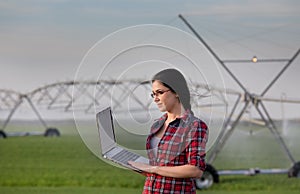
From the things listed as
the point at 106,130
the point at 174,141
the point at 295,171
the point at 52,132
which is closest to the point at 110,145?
the point at 106,130

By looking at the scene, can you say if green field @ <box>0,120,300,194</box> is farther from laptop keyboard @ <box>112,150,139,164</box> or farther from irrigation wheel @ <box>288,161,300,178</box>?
laptop keyboard @ <box>112,150,139,164</box>

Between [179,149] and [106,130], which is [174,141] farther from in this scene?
[106,130]

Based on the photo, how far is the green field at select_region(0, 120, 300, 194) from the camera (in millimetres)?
9797

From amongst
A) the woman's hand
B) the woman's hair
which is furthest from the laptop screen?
the woman's hair

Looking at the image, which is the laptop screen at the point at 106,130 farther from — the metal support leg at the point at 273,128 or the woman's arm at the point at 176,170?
the metal support leg at the point at 273,128

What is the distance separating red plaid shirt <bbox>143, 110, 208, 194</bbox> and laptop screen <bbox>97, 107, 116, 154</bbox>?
14cm

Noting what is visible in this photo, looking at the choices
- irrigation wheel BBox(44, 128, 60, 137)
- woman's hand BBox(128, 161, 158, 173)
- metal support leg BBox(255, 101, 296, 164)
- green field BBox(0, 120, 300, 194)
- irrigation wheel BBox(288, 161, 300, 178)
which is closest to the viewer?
woman's hand BBox(128, 161, 158, 173)

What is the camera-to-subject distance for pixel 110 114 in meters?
3.12

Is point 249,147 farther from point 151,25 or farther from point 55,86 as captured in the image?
point 151,25

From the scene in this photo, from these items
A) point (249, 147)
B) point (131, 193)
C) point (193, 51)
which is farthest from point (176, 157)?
point (249, 147)

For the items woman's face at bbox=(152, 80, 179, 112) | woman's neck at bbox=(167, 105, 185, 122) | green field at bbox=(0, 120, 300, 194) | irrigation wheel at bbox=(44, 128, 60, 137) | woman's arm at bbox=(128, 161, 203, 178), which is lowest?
green field at bbox=(0, 120, 300, 194)

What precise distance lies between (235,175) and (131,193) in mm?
2051

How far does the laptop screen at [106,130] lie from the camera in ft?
9.98

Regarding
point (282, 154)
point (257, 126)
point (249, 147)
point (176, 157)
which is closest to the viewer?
point (176, 157)
